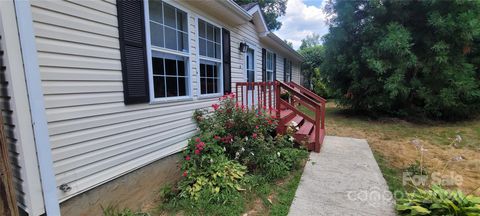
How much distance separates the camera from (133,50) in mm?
2670

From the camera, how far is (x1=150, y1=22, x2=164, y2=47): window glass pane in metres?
3.06

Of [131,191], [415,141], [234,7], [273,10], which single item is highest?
[273,10]

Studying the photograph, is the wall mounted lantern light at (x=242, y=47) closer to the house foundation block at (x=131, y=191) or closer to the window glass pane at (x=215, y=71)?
the window glass pane at (x=215, y=71)

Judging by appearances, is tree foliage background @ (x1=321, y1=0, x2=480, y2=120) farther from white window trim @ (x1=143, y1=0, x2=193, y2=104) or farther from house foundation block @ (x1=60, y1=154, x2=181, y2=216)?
house foundation block @ (x1=60, y1=154, x2=181, y2=216)

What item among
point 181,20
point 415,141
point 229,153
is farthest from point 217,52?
point 415,141

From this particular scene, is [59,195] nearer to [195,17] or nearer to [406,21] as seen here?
[195,17]

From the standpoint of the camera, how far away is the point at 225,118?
3.89 meters

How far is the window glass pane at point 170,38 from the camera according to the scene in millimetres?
3320

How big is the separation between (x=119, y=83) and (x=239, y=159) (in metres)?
2.04

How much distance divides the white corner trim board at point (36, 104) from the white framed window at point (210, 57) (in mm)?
2568

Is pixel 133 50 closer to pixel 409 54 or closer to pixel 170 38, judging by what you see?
pixel 170 38

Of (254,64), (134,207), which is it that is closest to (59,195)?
(134,207)

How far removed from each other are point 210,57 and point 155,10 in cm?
149

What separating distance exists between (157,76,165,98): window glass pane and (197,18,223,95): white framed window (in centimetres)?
98
